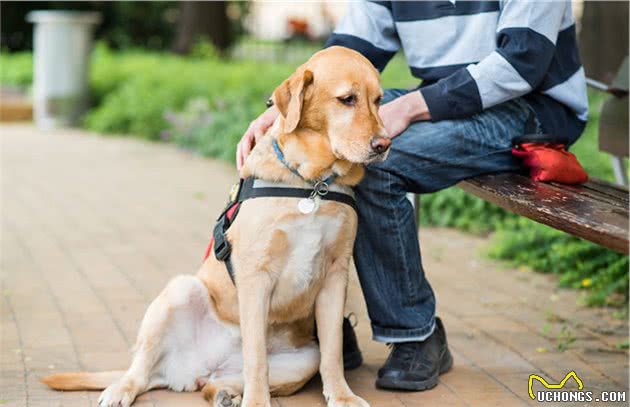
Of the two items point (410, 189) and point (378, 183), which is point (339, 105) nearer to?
point (378, 183)

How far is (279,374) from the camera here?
12.2ft

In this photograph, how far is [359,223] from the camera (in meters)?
3.85

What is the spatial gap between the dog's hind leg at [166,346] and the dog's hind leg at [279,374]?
0.41ft

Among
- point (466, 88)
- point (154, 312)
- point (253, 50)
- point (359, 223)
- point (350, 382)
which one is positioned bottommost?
point (253, 50)

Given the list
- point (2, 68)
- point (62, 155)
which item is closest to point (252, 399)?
point (62, 155)

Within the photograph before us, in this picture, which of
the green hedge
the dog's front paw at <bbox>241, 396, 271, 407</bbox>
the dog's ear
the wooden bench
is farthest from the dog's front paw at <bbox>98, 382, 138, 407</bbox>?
the green hedge

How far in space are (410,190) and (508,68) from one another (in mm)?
595

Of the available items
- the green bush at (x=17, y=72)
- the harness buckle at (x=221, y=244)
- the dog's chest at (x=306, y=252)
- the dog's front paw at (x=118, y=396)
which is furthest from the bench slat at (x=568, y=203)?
the green bush at (x=17, y=72)

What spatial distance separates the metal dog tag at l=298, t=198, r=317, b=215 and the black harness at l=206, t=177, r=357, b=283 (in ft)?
0.03

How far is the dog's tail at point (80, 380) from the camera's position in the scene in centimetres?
372

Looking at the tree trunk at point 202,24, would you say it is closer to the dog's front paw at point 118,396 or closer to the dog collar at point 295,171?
the dog collar at point 295,171

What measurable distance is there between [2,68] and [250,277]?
14.5m

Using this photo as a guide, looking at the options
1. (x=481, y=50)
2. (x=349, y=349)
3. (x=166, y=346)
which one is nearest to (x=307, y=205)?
(x=166, y=346)

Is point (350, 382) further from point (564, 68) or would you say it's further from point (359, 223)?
point (564, 68)
